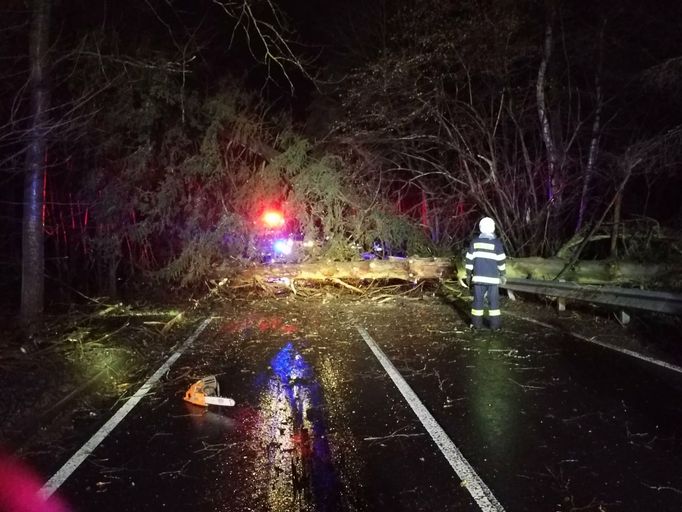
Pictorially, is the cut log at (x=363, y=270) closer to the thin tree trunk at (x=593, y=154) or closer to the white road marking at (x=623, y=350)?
the thin tree trunk at (x=593, y=154)

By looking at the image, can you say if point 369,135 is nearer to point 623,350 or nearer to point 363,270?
point 363,270

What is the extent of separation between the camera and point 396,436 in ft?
15.2

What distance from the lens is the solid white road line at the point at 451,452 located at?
3537mm

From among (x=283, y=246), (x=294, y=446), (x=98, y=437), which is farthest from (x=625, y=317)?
(x=283, y=246)

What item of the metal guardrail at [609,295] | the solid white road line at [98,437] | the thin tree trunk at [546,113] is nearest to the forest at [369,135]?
the thin tree trunk at [546,113]

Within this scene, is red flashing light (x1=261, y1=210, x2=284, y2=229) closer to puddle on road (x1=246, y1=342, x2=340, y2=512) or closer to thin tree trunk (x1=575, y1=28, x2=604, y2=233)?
thin tree trunk (x1=575, y1=28, x2=604, y2=233)

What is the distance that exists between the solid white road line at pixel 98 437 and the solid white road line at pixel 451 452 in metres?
2.89

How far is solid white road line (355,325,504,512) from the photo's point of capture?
11.6 ft

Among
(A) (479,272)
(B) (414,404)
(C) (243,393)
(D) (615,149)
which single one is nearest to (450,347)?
(A) (479,272)

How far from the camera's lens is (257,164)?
1589 cm

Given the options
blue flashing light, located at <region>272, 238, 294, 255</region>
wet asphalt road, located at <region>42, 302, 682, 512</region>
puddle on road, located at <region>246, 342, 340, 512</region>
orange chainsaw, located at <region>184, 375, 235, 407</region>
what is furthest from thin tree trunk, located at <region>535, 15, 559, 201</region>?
orange chainsaw, located at <region>184, 375, 235, 407</region>

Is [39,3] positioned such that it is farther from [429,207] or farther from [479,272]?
[429,207]

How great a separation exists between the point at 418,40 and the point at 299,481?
1223 cm

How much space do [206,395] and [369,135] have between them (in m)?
11.0
